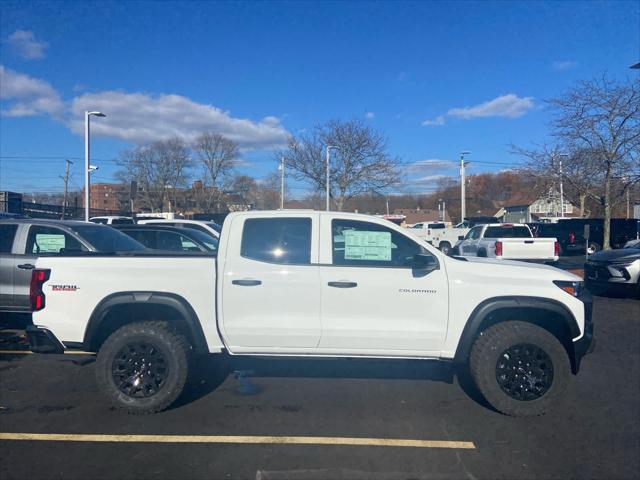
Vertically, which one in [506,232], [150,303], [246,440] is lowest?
[246,440]

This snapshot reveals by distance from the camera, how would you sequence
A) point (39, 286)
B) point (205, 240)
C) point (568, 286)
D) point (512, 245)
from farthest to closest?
point (512, 245)
point (205, 240)
point (39, 286)
point (568, 286)

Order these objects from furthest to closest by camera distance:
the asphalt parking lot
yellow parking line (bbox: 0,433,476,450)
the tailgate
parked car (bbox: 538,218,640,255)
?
parked car (bbox: 538,218,640,255) → the tailgate → yellow parking line (bbox: 0,433,476,450) → the asphalt parking lot

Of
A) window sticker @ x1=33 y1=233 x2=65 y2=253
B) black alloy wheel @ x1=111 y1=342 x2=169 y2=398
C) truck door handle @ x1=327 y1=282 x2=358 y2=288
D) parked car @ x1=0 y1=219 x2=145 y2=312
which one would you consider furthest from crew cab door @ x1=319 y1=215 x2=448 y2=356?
window sticker @ x1=33 y1=233 x2=65 y2=253

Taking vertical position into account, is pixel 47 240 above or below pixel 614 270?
above

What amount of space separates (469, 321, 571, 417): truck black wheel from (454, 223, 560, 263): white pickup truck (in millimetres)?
10319

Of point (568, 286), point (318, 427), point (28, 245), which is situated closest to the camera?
point (318, 427)

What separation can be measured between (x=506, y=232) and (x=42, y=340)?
52.9 feet

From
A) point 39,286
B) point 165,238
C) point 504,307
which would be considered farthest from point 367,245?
point 165,238

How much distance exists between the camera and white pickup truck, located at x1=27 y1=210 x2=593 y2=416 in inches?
189

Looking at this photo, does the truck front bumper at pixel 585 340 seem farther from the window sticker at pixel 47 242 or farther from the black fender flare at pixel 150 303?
the window sticker at pixel 47 242

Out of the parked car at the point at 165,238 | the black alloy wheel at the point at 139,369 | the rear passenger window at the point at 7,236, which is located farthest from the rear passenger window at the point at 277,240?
the parked car at the point at 165,238

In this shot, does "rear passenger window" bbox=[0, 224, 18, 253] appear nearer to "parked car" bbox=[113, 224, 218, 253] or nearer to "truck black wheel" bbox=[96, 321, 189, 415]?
"parked car" bbox=[113, 224, 218, 253]

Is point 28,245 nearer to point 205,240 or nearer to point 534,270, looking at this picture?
point 205,240

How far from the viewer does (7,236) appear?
26.3ft
